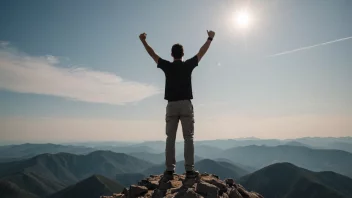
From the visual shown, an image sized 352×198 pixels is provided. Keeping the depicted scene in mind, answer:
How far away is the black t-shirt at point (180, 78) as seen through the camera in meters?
8.73

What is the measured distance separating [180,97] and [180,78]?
28.2 inches

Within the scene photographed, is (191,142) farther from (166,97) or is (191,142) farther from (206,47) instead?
(206,47)

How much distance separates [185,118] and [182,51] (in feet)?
8.35

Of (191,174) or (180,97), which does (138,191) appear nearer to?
(191,174)

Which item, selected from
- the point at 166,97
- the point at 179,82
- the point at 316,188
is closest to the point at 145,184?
the point at 166,97

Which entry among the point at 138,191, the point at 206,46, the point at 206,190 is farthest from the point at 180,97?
the point at 138,191

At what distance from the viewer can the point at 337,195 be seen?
570 feet

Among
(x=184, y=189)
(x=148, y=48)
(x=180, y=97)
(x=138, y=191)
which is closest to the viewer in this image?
(x=184, y=189)

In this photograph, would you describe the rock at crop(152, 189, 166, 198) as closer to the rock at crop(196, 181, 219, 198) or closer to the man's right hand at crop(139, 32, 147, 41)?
the rock at crop(196, 181, 219, 198)

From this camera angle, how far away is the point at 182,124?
347 inches

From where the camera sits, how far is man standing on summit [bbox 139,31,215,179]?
867 cm

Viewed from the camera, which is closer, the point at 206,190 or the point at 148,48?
the point at 206,190

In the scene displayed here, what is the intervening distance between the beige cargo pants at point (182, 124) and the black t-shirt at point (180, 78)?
0.25 metres

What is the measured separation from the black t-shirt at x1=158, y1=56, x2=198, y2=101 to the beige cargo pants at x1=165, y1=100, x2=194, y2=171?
0.83 feet
